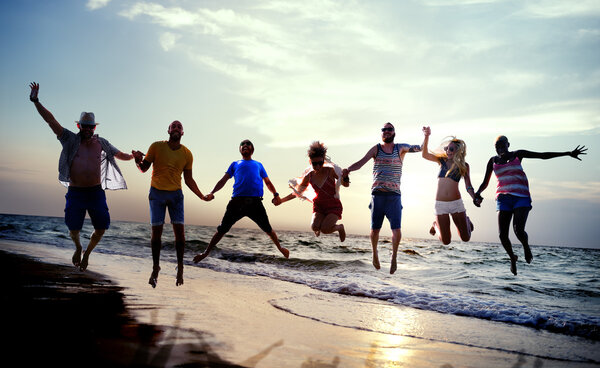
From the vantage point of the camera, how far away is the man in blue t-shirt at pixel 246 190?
9289 millimetres

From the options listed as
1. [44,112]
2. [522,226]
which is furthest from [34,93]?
[522,226]

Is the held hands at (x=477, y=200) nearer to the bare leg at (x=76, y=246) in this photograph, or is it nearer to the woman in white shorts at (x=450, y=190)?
the woman in white shorts at (x=450, y=190)

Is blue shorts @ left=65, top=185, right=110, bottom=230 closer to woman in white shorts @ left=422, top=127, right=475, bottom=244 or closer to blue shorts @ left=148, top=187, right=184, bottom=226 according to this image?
blue shorts @ left=148, top=187, right=184, bottom=226

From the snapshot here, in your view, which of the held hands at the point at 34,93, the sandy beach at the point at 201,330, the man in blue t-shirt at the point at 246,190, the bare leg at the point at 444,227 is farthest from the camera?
the man in blue t-shirt at the point at 246,190

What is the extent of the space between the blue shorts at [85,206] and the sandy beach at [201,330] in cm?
111

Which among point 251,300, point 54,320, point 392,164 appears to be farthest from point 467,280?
point 54,320

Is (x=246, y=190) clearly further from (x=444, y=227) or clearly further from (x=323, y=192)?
(x=444, y=227)

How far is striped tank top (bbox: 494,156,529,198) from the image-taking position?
8312 millimetres

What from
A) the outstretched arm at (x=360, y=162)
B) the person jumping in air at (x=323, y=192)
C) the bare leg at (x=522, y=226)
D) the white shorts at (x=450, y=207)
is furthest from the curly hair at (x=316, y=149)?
the bare leg at (x=522, y=226)

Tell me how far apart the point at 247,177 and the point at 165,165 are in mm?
2164

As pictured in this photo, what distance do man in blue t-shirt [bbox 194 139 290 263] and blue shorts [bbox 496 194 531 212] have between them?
179 inches

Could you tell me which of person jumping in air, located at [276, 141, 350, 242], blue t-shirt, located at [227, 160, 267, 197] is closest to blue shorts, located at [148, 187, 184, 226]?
blue t-shirt, located at [227, 160, 267, 197]

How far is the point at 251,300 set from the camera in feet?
25.4

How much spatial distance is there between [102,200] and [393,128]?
6.04m
